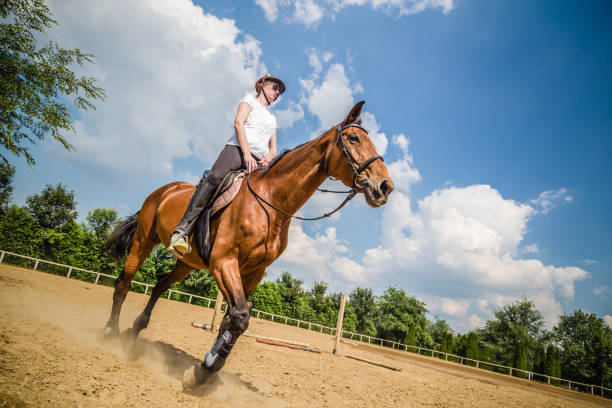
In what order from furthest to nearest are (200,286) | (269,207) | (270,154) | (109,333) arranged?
(200,286) → (109,333) → (270,154) → (269,207)

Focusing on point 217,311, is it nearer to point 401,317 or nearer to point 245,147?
point 245,147

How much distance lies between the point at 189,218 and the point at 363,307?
5702 centimetres

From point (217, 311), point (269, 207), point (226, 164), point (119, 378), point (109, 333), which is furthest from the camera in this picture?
point (217, 311)

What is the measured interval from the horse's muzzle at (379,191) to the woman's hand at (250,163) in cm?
148

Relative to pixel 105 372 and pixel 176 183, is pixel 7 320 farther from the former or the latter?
pixel 176 183

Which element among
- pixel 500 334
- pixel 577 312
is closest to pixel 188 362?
pixel 500 334

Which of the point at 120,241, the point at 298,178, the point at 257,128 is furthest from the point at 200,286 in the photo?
the point at 298,178

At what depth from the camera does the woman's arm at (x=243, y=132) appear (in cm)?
356

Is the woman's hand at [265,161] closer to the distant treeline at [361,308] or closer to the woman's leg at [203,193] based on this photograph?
the woman's leg at [203,193]

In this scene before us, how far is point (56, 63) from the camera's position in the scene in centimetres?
1007

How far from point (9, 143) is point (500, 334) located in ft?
211

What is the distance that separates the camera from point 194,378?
10.0 feet

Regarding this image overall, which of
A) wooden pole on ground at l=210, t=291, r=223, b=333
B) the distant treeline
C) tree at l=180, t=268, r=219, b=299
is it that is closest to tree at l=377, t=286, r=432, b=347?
the distant treeline

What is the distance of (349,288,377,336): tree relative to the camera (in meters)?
52.7
